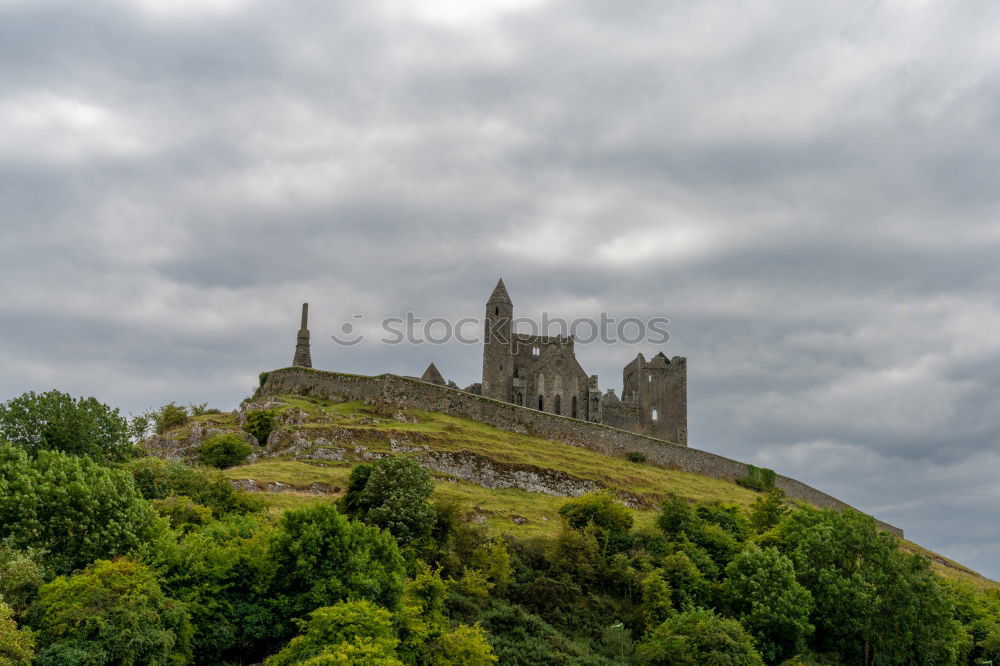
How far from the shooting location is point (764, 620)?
4909 centimetres

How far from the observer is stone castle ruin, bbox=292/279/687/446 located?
95.6 metres

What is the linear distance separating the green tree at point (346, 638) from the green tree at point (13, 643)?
886cm

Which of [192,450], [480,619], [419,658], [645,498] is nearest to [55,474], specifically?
[419,658]

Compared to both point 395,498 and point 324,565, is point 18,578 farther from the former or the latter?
point 395,498

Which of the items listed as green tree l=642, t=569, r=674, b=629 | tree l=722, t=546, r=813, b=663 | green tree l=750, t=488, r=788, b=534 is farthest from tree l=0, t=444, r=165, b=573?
green tree l=750, t=488, r=788, b=534

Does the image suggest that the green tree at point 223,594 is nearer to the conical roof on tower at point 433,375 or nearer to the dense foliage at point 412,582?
the dense foliage at point 412,582

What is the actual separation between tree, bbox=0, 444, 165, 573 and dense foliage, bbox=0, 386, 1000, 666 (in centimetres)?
9

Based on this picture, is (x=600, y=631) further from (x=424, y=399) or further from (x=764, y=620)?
(x=424, y=399)

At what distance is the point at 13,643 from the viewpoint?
3062 centimetres

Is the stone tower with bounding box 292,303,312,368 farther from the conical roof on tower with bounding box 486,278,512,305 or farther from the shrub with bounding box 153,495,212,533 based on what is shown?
the shrub with bounding box 153,495,212,533


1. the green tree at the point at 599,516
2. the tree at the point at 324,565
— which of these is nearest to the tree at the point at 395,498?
the tree at the point at 324,565

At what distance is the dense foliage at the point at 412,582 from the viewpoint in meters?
35.1

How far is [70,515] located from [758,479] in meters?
78.4

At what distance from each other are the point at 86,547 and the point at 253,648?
8707 millimetres
